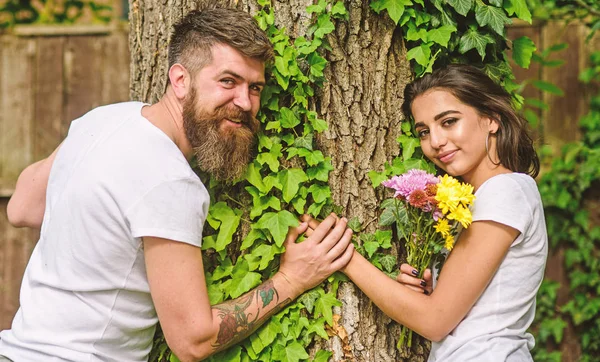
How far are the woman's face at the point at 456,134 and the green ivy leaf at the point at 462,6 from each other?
1.09 feet

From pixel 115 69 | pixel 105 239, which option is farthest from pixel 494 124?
pixel 115 69

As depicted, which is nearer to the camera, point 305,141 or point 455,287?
point 455,287

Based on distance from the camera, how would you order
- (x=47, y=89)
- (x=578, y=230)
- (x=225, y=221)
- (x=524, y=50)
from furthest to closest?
(x=47, y=89) → (x=578, y=230) → (x=524, y=50) → (x=225, y=221)

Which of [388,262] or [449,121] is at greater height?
[449,121]

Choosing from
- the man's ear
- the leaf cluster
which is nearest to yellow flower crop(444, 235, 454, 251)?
the man's ear

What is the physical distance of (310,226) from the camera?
2.56 m

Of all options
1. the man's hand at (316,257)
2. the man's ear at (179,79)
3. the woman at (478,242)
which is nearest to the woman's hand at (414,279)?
the woman at (478,242)

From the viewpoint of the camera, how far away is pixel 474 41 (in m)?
2.60

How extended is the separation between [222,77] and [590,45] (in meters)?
3.73

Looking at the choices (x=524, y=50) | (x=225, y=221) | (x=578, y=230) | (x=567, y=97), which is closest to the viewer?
(x=225, y=221)

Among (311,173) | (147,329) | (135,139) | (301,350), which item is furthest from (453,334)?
(135,139)

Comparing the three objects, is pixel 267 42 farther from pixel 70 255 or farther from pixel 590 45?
pixel 590 45

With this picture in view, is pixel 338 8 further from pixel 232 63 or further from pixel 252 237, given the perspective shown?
pixel 252 237

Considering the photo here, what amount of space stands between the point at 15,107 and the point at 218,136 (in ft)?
11.9
